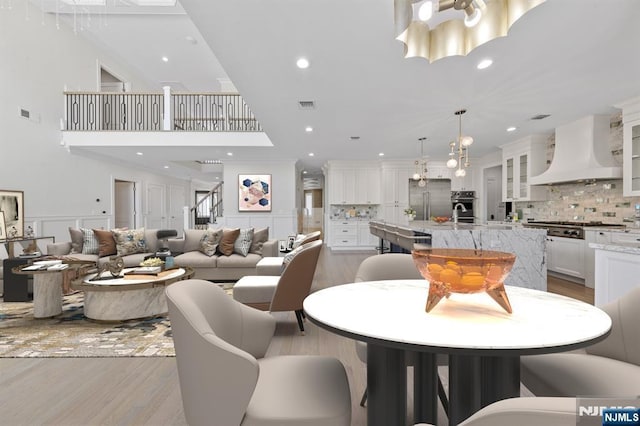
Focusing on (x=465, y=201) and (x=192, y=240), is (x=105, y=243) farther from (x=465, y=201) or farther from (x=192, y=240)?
(x=465, y=201)

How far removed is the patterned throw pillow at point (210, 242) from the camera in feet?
16.5

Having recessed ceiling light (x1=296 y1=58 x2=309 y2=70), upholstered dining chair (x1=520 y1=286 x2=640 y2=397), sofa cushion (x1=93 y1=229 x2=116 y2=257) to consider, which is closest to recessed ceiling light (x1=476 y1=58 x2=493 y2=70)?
recessed ceiling light (x1=296 y1=58 x2=309 y2=70)

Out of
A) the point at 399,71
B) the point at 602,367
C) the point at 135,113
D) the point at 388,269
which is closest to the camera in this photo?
the point at 602,367

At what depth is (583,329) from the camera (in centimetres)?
99

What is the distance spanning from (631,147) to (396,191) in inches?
205

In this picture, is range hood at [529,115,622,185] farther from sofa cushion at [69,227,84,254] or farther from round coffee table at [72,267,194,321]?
sofa cushion at [69,227,84,254]

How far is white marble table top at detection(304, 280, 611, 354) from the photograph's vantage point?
2.93ft

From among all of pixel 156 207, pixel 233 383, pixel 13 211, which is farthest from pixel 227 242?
pixel 156 207

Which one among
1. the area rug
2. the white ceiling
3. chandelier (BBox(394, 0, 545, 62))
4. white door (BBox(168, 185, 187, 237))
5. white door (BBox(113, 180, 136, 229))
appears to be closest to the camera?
chandelier (BBox(394, 0, 545, 62))

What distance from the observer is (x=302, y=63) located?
3256mm

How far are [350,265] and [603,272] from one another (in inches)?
175

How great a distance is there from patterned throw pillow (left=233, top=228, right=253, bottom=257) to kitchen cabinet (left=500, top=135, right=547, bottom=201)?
17.8 ft

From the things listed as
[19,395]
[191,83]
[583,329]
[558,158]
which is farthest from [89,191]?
[558,158]

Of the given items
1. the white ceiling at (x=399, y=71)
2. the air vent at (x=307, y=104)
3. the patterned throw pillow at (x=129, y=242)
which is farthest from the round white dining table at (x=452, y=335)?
the patterned throw pillow at (x=129, y=242)
